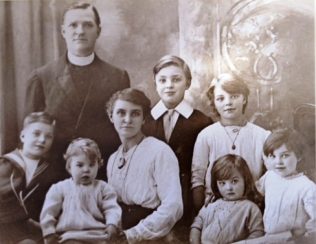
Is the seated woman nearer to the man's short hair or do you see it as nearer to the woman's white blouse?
the woman's white blouse

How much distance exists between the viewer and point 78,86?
2.23 m

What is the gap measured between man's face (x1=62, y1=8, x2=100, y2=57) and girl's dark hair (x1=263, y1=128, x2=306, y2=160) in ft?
2.69

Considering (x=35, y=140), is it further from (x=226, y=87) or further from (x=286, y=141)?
(x=286, y=141)

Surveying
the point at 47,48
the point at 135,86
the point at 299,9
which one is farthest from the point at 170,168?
the point at 299,9

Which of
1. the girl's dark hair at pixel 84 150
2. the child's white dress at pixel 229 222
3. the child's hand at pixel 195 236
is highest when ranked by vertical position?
the girl's dark hair at pixel 84 150

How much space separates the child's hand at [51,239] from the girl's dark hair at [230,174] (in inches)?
25.8

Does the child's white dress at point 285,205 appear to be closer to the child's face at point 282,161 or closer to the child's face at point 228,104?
the child's face at point 282,161

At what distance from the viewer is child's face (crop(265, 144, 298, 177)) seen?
2229 millimetres

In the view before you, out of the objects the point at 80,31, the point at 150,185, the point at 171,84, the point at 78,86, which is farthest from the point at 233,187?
the point at 80,31

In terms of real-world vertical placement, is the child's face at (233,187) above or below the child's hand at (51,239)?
above

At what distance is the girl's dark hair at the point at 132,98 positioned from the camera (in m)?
2.22

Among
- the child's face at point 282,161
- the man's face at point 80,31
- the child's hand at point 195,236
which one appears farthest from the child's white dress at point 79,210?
the child's face at point 282,161

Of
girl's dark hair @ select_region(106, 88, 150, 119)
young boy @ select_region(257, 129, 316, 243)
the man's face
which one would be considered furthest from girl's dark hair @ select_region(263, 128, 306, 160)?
the man's face

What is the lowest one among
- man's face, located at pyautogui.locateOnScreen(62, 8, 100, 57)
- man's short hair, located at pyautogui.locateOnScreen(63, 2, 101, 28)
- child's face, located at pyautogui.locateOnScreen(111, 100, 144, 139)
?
child's face, located at pyautogui.locateOnScreen(111, 100, 144, 139)
